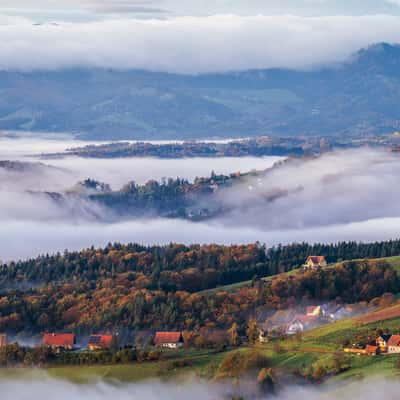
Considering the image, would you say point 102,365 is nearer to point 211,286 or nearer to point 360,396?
point 360,396

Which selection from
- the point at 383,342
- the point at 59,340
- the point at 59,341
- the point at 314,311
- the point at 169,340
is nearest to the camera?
the point at 383,342

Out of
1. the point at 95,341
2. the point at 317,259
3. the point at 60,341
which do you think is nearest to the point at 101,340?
the point at 95,341

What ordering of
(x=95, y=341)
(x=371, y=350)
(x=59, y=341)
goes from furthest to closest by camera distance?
(x=59, y=341), (x=95, y=341), (x=371, y=350)

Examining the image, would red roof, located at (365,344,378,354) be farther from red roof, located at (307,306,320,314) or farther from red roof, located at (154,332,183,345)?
red roof, located at (307,306,320,314)

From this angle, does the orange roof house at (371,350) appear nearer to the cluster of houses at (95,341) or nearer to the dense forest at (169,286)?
the cluster of houses at (95,341)

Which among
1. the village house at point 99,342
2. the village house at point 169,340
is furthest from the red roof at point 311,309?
the village house at point 99,342

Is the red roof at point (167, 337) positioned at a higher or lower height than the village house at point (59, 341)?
higher

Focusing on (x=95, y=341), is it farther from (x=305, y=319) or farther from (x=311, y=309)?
(x=311, y=309)
